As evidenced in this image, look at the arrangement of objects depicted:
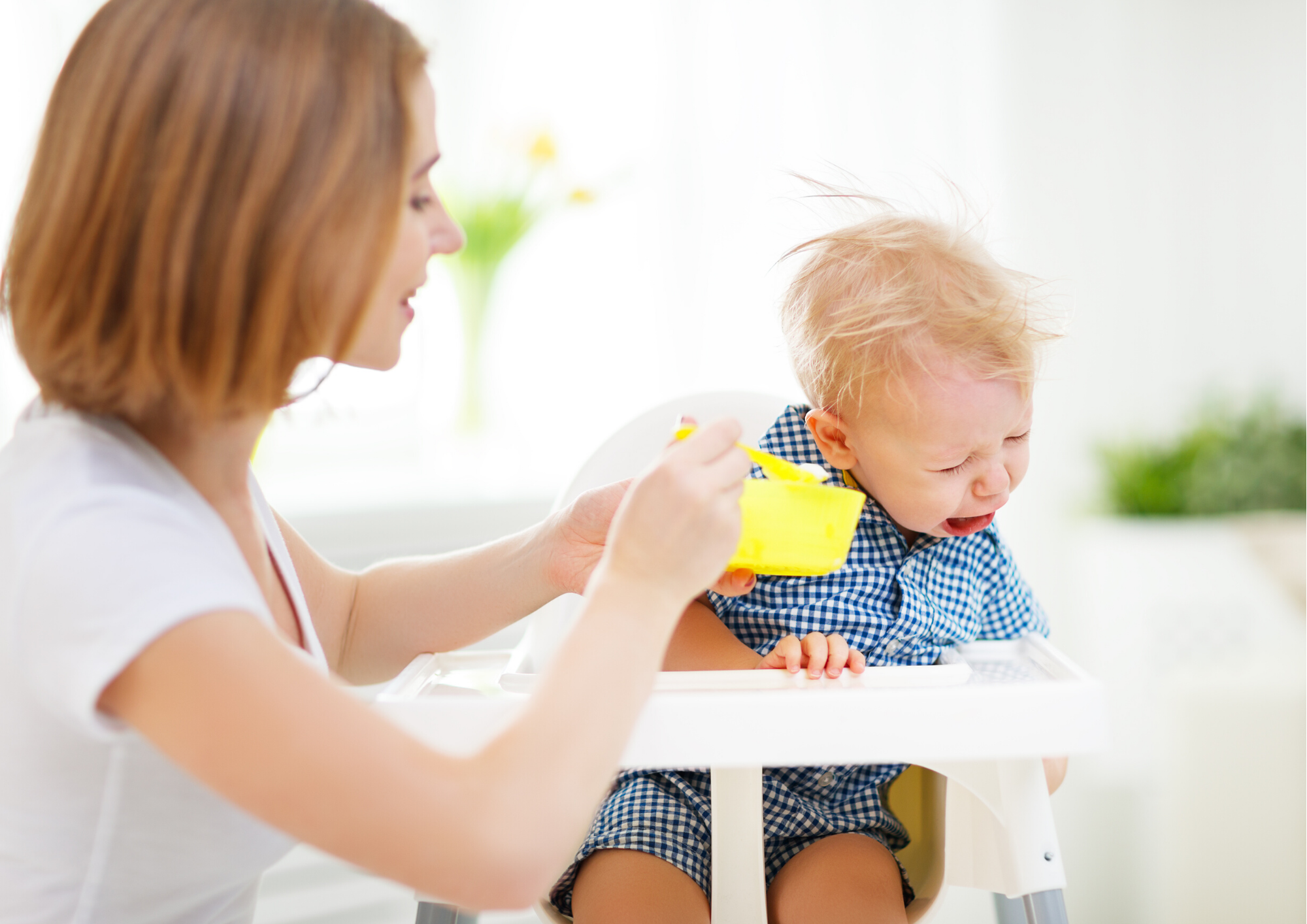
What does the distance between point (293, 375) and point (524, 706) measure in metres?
0.24

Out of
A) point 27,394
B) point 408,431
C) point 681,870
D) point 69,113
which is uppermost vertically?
point 69,113

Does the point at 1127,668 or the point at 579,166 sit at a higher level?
the point at 579,166

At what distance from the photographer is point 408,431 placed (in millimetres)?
2367

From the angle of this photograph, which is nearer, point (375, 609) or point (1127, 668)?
point (375, 609)

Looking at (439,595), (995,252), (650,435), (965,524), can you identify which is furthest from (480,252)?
(965,524)

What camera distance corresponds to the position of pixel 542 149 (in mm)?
2164

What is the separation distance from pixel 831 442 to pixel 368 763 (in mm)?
617

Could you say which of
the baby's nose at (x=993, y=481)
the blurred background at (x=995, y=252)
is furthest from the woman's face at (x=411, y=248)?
the blurred background at (x=995, y=252)

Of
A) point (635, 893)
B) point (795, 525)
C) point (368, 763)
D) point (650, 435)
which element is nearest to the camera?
point (368, 763)

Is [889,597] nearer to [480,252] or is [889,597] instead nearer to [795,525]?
[795,525]

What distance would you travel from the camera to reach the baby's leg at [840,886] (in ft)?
2.76

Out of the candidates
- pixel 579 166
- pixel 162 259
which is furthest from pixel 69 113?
pixel 579 166

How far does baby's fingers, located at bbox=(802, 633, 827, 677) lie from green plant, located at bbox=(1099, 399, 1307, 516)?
1602 millimetres

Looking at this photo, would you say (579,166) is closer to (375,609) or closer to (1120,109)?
(1120,109)
